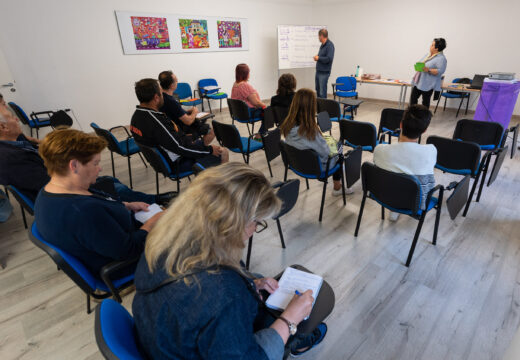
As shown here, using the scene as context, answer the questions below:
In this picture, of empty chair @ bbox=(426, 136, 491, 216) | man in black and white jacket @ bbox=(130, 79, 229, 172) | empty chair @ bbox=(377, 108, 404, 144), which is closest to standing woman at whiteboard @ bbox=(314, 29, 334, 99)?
empty chair @ bbox=(377, 108, 404, 144)

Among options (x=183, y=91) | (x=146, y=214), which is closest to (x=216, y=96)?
(x=183, y=91)

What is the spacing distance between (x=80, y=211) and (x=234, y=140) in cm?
207

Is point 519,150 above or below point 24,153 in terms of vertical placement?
below

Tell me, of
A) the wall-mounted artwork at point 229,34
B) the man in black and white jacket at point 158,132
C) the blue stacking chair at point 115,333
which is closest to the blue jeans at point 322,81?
the wall-mounted artwork at point 229,34

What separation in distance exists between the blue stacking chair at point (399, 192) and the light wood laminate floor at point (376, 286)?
0.30 metres

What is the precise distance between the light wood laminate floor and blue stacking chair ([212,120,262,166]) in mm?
907

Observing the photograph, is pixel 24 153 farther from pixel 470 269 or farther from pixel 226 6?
pixel 226 6

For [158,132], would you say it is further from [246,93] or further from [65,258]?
[246,93]

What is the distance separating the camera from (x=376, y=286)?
6.23ft

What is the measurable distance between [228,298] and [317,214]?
6.94 ft

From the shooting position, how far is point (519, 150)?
13.3ft

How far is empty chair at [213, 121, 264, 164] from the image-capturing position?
3.03 meters

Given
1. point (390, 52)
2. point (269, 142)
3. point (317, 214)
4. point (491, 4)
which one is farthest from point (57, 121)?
point (491, 4)

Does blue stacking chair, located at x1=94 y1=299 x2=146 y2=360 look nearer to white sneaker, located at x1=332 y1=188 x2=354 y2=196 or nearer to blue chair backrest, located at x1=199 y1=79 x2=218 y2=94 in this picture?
white sneaker, located at x1=332 y1=188 x2=354 y2=196
